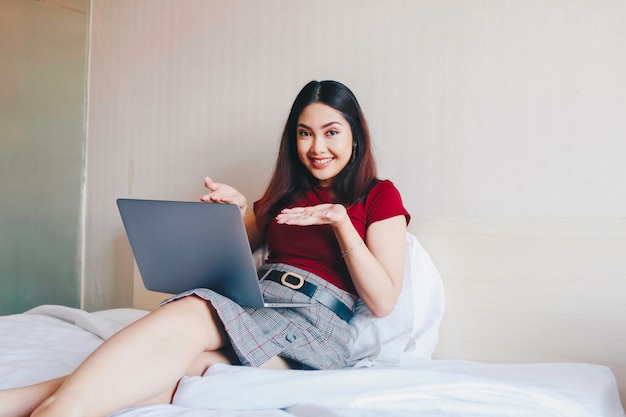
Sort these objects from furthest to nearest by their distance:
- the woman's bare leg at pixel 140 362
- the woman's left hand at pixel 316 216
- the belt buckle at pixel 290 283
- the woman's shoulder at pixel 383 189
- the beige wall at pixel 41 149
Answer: the beige wall at pixel 41 149 < the woman's shoulder at pixel 383 189 < the belt buckle at pixel 290 283 < the woman's left hand at pixel 316 216 < the woman's bare leg at pixel 140 362

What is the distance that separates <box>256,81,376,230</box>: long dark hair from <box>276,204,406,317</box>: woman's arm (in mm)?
127

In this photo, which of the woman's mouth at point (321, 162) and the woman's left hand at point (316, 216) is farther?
A: the woman's mouth at point (321, 162)

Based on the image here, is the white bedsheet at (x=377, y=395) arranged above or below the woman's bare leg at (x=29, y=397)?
above

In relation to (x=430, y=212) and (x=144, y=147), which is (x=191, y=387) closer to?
(x=430, y=212)

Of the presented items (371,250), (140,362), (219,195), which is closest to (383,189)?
(371,250)

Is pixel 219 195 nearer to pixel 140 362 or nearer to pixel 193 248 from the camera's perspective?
pixel 193 248

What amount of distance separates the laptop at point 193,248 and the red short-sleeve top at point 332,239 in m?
0.14

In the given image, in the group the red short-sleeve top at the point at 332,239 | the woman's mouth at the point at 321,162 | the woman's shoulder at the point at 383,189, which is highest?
the woman's mouth at the point at 321,162

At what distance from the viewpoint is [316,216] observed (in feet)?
3.96

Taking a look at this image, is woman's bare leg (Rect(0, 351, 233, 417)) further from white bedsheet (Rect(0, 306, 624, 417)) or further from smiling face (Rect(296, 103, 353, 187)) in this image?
smiling face (Rect(296, 103, 353, 187))

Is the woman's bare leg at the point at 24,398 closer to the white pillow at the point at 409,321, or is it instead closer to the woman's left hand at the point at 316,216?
the woman's left hand at the point at 316,216

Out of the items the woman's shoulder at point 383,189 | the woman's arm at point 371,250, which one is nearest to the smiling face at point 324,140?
the woman's shoulder at point 383,189

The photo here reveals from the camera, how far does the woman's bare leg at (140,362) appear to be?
875mm

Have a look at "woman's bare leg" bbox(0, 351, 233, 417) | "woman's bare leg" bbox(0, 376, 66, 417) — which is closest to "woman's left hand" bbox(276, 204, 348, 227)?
"woman's bare leg" bbox(0, 351, 233, 417)
